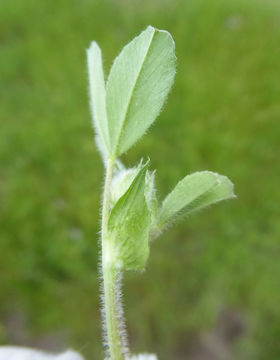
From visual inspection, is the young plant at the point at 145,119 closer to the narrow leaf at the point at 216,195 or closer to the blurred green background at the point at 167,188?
the narrow leaf at the point at 216,195

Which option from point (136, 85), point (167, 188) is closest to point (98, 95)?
point (136, 85)

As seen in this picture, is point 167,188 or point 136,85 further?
point 167,188

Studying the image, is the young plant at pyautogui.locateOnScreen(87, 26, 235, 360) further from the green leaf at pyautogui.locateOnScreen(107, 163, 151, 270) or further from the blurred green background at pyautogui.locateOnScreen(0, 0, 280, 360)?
the blurred green background at pyautogui.locateOnScreen(0, 0, 280, 360)

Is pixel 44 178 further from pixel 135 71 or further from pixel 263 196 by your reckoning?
pixel 135 71

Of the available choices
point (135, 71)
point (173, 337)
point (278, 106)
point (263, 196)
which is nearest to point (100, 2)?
point (278, 106)

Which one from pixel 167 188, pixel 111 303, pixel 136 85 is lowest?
pixel 111 303

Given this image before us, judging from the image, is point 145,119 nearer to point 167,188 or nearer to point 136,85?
point 136,85
